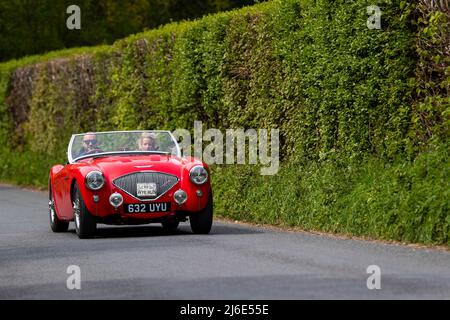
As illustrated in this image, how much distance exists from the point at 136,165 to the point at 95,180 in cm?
59

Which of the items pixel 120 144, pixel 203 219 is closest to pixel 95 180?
pixel 203 219

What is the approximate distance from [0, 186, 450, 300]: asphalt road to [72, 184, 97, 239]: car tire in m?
0.17

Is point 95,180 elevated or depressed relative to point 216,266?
elevated

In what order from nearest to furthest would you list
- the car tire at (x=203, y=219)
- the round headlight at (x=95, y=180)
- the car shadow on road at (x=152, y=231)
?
the round headlight at (x=95, y=180)
the car tire at (x=203, y=219)
the car shadow on road at (x=152, y=231)

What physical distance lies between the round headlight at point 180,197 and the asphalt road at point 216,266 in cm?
46

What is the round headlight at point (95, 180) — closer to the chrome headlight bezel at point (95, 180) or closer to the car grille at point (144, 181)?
the chrome headlight bezel at point (95, 180)

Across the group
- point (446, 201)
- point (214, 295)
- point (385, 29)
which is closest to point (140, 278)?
point (214, 295)

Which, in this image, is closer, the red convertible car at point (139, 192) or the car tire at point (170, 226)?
the red convertible car at point (139, 192)

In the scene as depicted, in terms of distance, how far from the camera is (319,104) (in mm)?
17688

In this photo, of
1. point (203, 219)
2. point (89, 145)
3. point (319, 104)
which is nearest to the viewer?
point (203, 219)

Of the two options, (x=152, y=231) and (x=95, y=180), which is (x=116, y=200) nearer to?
(x=95, y=180)

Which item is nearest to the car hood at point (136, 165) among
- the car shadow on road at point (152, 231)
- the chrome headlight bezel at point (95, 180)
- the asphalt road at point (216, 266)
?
the chrome headlight bezel at point (95, 180)

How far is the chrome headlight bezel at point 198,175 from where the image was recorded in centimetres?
1605

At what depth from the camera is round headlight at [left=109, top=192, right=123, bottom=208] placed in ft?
52.0
